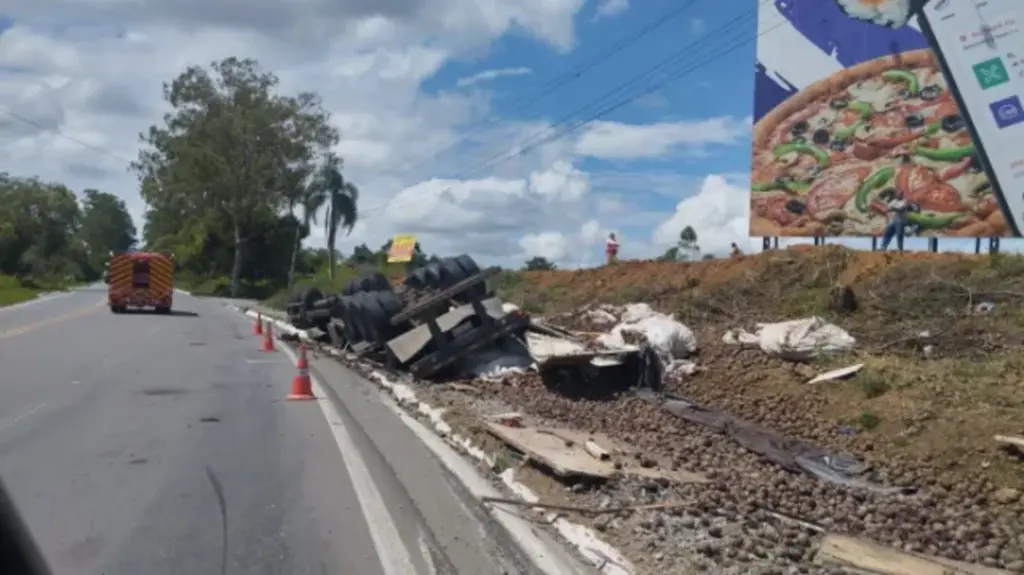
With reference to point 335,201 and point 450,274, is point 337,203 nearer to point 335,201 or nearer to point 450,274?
point 335,201

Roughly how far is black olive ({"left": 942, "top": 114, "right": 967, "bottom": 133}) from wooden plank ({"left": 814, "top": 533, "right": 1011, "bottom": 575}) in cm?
2074

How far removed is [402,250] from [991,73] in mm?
27876

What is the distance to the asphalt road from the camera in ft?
22.7

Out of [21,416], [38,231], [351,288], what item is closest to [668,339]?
[21,416]

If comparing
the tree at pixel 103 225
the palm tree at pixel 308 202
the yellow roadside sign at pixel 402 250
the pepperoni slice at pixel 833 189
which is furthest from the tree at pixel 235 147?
the tree at pixel 103 225

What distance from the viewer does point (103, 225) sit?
15962cm

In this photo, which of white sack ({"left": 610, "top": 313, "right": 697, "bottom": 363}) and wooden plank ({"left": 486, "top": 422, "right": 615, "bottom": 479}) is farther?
white sack ({"left": 610, "top": 313, "right": 697, "bottom": 363})

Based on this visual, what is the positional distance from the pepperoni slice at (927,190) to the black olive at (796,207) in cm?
261

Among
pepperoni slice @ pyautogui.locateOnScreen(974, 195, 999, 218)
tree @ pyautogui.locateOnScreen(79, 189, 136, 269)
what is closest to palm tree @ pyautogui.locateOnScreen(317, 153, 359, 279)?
pepperoni slice @ pyautogui.locateOnScreen(974, 195, 999, 218)

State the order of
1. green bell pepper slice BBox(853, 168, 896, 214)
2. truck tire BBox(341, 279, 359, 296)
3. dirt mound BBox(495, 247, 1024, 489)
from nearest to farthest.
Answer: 1. dirt mound BBox(495, 247, 1024, 489)
2. truck tire BBox(341, 279, 359, 296)
3. green bell pepper slice BBox(853, 168, 896, 214)

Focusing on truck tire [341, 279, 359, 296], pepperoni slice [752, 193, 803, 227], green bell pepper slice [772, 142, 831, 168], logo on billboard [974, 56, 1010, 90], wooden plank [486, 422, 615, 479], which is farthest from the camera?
pepperoni slice [752, 193, 803, 227]

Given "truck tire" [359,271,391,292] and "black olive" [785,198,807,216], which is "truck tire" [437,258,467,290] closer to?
"truck tire" [359,271,391,292]

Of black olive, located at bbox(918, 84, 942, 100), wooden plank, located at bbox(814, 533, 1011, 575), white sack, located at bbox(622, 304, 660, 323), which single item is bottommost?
wooden plank, located at bbox(814, 533, 1011, 575)

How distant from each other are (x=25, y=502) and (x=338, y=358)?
1484cm
